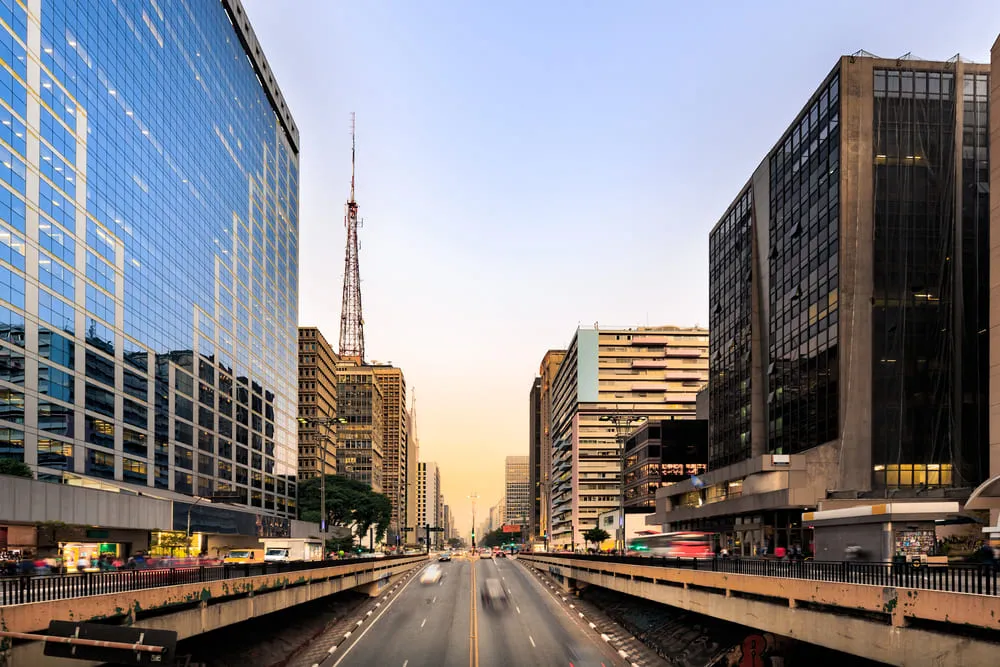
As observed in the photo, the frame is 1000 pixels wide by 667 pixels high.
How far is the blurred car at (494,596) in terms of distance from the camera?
68.5 metres

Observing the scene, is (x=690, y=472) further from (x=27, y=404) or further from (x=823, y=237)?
(x=27, y=404)

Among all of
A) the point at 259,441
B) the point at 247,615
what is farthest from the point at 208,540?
the point at 247,615

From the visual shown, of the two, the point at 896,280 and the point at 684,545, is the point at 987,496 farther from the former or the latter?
the point at 896,280

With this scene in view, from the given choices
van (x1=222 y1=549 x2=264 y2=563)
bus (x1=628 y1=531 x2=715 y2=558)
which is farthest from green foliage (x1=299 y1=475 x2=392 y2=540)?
bus (x1=628 y1=531 x2=715 y2=558)

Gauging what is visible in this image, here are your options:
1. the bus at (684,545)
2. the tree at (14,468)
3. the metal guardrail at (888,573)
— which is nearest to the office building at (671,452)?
the bus at (684,545)

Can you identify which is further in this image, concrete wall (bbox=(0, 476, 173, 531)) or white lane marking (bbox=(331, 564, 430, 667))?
concrete wall (bbox=(0, 476, 173, 531))

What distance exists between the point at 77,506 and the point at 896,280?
7464 cm

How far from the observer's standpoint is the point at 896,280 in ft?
249

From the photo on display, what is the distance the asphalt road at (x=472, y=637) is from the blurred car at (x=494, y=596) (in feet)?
2.76

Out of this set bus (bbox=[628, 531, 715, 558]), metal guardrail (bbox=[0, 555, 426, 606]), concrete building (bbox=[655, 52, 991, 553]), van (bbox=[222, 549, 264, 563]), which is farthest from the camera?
concrete building (bbox=[655, 52, 991, 553])

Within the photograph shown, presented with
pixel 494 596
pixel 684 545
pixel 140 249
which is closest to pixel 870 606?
pixel 684 545

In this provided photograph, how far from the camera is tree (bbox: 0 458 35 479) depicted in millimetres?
63844

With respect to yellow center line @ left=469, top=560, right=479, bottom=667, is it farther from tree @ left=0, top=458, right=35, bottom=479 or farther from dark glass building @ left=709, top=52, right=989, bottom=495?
tree @ left=0, top=458, right=35, bottom=479

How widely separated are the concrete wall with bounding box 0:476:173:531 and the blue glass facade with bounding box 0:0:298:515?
4.69 metres
